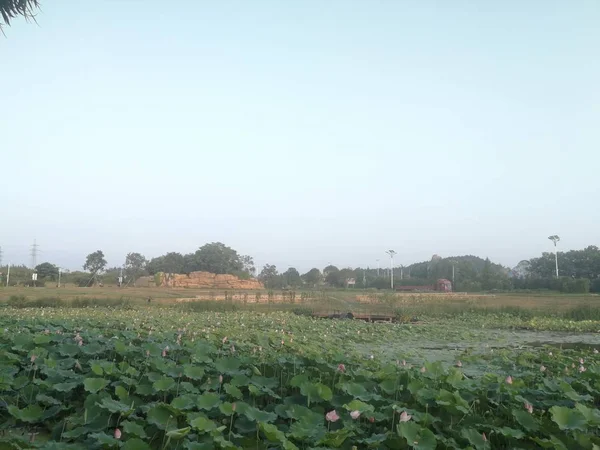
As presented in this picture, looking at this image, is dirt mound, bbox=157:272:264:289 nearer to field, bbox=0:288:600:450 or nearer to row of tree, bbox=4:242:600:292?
row of tree, bbox=4:242:600:292

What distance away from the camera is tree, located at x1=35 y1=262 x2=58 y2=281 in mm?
44388

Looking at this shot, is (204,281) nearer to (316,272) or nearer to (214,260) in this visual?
(214,260)

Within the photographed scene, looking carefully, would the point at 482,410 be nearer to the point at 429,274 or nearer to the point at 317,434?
the point at 317,434

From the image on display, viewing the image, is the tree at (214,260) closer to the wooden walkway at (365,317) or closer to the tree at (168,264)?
the tree at (168,264)

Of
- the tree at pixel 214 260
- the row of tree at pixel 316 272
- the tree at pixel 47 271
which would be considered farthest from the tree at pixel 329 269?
the tree at pixel 47 271

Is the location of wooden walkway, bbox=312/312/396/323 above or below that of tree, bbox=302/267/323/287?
below

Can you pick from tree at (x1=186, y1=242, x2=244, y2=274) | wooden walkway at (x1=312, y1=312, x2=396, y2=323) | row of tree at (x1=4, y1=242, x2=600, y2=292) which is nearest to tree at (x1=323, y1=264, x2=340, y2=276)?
row of tree at (x1=4, y1=242, x2=600, y2=292)

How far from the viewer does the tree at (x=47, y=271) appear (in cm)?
4439

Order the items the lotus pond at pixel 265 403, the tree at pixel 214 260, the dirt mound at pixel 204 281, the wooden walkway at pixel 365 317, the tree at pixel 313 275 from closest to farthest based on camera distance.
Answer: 1. the lotus pond at pixel 265 403
2. the wooden walkway at pixel 365 317
3. the dirt mound at pixel 204 281
4. the tree at pixel 214 260
5. the tree at pixel 313 275

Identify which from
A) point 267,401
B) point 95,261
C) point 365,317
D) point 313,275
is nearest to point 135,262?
point 95,261

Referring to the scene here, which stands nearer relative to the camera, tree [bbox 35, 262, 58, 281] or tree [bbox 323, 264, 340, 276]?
tree [bbox 35, 262, 58, 281]

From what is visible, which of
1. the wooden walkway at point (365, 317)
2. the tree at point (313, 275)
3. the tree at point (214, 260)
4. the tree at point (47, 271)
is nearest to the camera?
the wooden walkway at point (365, 317)

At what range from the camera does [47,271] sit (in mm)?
45344

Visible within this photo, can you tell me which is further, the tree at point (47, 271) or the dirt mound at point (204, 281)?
the tree at point (47, 271)
